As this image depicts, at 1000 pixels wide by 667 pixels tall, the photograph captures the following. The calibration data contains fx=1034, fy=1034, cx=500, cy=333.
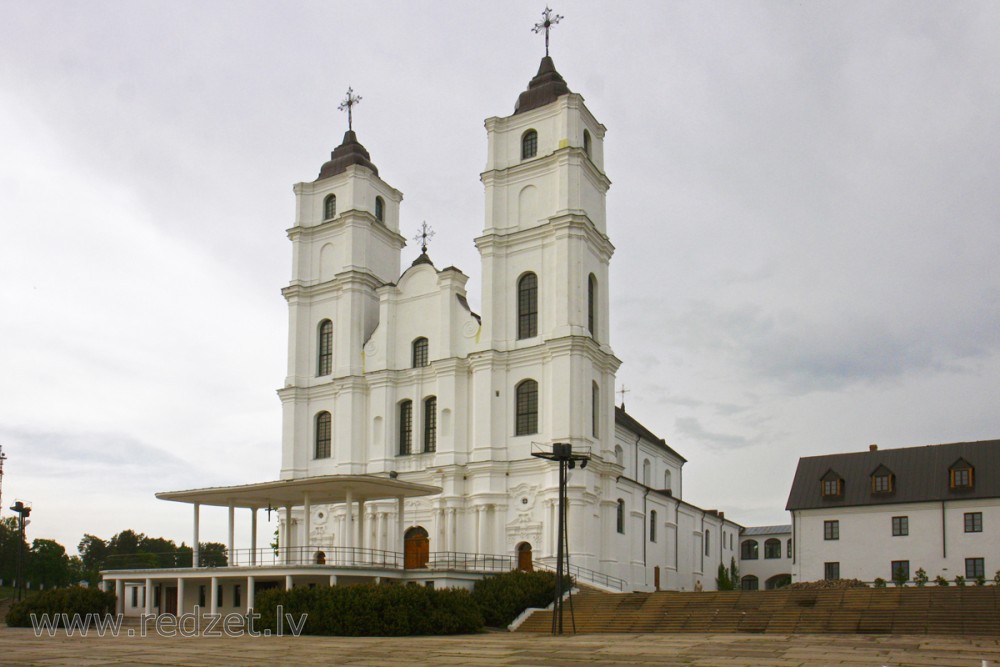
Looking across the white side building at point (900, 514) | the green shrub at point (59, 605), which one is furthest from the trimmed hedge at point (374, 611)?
the white side building at point (900, 514)

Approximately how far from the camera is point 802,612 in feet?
105

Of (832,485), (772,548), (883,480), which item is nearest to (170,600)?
(832,485)

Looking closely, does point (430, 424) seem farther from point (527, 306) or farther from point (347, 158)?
point (347, 158)

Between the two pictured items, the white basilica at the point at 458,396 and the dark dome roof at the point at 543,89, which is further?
the dark dome roof at the point at 543,89

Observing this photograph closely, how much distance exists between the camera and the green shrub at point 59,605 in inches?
1566

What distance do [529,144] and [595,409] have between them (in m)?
13.1

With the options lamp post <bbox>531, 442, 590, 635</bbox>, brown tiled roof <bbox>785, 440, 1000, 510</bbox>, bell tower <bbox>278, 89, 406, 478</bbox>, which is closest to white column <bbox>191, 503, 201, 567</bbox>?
bell tower <bbox>278, 89, 406, 478</bbox>

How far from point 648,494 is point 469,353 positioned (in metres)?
12.2

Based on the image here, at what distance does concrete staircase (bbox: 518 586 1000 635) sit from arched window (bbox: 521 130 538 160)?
22.0 m

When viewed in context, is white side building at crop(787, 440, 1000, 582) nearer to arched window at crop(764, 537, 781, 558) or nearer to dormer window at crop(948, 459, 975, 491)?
dormer window at crop(948, 459, 975, 491)

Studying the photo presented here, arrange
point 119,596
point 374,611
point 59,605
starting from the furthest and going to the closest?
point 119,596
point 59,605
point 374,611

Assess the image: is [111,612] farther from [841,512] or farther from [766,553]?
[766,553]

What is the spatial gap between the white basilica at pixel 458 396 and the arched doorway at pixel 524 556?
0.32ft

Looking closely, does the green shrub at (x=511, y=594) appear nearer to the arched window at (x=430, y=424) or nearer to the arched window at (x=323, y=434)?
the arched window at (x=430, y=424)
